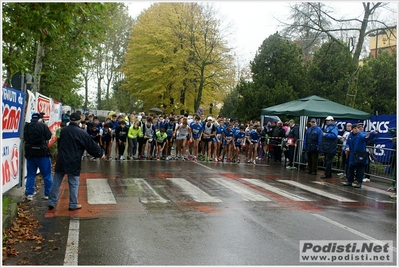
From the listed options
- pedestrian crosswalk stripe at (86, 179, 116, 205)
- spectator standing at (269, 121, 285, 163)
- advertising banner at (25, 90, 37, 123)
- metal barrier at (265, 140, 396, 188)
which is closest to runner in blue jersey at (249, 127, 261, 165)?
spectator standing at (269, 121, 285, 163)

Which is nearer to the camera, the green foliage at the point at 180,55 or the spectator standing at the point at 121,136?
the spectator standing at the point at 121,136

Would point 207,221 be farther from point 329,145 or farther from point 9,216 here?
point 329,145

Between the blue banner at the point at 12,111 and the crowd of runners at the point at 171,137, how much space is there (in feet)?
30.6

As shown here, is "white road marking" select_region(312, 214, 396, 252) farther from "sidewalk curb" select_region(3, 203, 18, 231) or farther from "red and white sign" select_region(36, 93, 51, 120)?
"red and white sign" select_region(36, 93, 51, 120)

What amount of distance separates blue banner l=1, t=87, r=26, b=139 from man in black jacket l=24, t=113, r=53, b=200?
0.32 metres

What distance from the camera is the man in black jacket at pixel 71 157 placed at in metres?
8.58

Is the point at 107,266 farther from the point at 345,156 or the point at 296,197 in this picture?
the point at 345,156

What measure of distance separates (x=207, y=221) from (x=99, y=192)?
3581mm

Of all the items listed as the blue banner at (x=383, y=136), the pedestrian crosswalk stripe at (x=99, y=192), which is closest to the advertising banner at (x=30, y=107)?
the pedestrian crosswalk stripe at (x=99, y=192)

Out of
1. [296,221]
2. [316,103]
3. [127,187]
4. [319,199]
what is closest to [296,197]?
[319,199]

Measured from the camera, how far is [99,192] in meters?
10.5

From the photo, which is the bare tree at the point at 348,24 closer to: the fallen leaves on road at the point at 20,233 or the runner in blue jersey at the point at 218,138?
the runner in blue jersey at the point at 218,138

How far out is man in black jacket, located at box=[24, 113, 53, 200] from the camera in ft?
29.8

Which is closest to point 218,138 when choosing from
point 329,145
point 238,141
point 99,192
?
point 238,141
